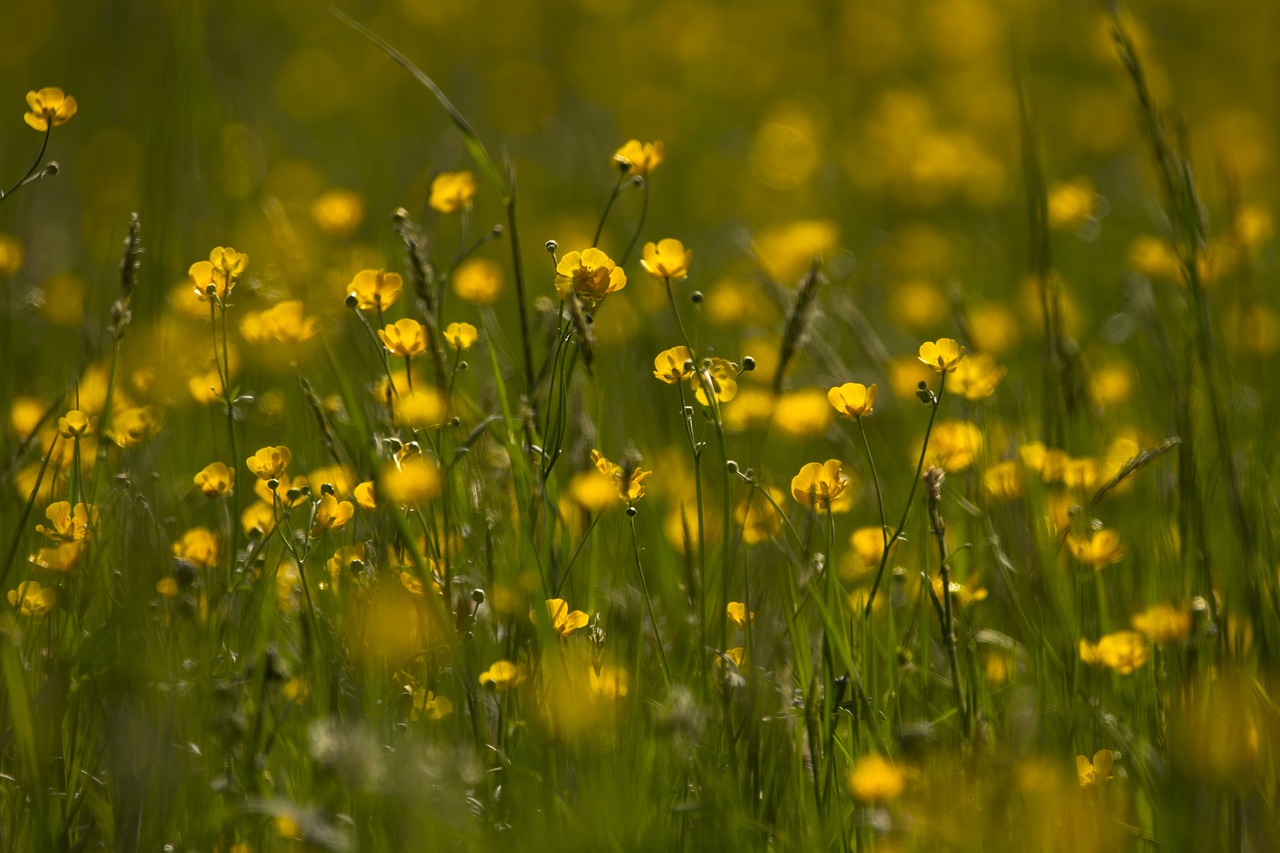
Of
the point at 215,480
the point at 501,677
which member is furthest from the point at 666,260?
the point at 215,480

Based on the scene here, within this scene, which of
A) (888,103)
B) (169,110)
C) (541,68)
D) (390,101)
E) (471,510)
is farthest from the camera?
(541,68)

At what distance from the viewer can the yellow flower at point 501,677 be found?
1.65 meters

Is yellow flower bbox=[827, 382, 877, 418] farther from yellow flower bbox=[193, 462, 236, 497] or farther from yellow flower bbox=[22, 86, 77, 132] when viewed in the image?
yellow flower bbox=[22, 86, 77, 132]

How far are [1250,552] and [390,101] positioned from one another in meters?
6.33

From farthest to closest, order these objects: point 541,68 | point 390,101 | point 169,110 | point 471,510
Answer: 1. point 541,68
2. point 390,101
3. point 169,110
4. point 471,510

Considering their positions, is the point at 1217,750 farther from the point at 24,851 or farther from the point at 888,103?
the point at 888,103

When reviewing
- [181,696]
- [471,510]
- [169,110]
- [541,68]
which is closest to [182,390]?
[169,110]

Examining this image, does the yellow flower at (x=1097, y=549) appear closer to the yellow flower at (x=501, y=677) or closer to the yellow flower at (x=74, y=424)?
the yellow flower at (x=501, y=677)

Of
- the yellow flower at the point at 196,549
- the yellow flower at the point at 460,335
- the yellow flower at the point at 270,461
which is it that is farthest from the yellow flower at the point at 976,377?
the yellow flower at the point at 196,549

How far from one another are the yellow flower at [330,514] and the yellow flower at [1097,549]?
1.11 m

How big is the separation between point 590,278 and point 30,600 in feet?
3.02

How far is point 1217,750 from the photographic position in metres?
1.33

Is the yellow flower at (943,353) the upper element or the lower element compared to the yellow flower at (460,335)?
lower

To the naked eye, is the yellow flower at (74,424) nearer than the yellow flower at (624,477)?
No
